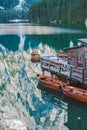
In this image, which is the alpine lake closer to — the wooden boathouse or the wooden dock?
the wooden dock

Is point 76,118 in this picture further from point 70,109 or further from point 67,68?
point 67,68

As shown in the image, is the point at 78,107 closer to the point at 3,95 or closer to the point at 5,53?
the point at 3,95

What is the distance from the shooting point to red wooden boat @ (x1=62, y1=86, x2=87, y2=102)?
1624 inches

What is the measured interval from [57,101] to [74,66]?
17.3 ft

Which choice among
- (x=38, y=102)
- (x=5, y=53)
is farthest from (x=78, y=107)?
(x=5, y=53)

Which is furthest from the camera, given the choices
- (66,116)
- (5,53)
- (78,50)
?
(5,53)

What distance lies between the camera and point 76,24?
182750 mm

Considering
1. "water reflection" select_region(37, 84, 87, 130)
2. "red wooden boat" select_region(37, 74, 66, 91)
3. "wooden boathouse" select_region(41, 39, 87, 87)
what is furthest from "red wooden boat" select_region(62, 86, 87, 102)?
"red wooden boat" select_region(37, 74, 66, 91)

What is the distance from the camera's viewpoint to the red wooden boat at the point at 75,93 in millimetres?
41250

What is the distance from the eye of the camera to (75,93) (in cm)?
4228

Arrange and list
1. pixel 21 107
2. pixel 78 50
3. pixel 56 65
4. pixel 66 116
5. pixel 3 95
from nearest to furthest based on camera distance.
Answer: pixel 66 116 → pixel 21 107 → pixel 3 95 → pixel 78 50 → pixel 56 65

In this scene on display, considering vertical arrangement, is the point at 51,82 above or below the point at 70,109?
above

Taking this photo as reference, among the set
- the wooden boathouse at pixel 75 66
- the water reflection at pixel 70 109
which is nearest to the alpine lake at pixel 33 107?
the water reflection at pixel 70 109

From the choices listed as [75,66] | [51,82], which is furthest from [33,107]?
[75,66]
